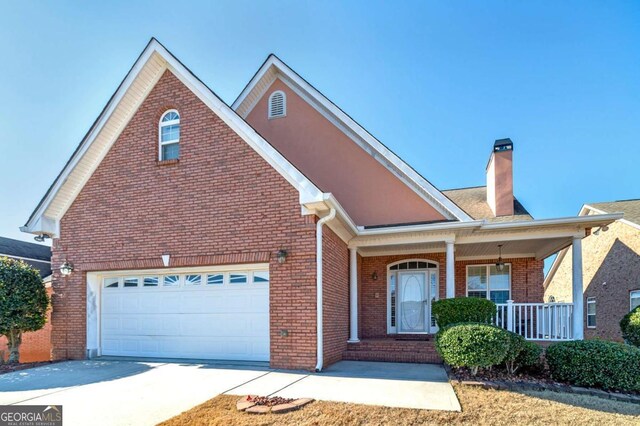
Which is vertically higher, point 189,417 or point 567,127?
point 567,127

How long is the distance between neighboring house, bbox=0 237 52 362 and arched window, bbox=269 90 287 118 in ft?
27.3

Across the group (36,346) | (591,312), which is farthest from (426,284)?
(36,346)

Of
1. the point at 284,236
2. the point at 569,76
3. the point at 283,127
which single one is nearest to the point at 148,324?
the point at 284,236

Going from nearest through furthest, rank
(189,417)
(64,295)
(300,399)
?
(189,417)
(300,399)
(64,295)

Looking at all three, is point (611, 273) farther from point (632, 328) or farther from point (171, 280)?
point (171, 280)

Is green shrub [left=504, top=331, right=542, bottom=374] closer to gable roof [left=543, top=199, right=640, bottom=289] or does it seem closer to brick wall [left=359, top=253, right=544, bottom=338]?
brick wall [left=359, top=253, right=544, bottom=338]

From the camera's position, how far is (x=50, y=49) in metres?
10.5

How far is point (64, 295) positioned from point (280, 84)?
8.46m

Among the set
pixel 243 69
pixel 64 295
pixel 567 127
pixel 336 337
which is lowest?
pixel 336 337

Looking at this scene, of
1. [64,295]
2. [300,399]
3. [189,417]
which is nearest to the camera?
[189,417]

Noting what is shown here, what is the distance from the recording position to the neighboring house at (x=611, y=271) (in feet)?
48.9

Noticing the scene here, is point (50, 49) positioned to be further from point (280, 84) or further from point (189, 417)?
point (189, 417)

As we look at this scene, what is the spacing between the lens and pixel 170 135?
9695mm

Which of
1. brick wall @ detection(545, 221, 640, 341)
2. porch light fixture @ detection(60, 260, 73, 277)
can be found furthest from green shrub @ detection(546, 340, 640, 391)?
porch light fixture @ detection(60, 260, 73, 277)
